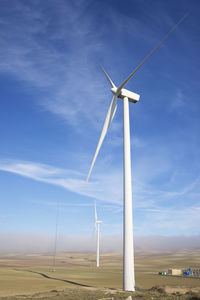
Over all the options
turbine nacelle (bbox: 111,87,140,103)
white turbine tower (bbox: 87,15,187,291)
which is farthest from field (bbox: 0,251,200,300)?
turbine nacelle (bbox: 111,87,140,103)

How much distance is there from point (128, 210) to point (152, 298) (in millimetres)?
8594

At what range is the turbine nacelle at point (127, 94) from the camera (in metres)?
34.7

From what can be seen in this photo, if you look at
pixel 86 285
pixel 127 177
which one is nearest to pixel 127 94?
pixel 127 177

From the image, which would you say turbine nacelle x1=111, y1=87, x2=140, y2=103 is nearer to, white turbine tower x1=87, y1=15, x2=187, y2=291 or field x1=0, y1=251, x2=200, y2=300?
white turbine tower x1=87, y1=15, x2=187, y2=291

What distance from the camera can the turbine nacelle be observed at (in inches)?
1366

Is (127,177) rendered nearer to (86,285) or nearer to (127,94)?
(127,94)

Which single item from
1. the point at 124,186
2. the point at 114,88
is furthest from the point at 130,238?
the point at 114,88

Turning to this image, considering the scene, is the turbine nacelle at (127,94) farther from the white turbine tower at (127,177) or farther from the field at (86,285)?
the field at (86,285)

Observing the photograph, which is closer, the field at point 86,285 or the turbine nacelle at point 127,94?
the field at point 86,285

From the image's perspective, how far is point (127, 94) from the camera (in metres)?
34.9

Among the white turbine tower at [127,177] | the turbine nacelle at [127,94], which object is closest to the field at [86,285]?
the white turbine tower at [127,177]

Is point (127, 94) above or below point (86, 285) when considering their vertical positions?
above

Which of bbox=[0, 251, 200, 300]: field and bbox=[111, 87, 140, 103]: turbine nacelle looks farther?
bbox=[111, 87, 140, 103]: turbine nacelle

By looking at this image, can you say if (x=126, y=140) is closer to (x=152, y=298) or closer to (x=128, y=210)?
(x=128, y=210)
